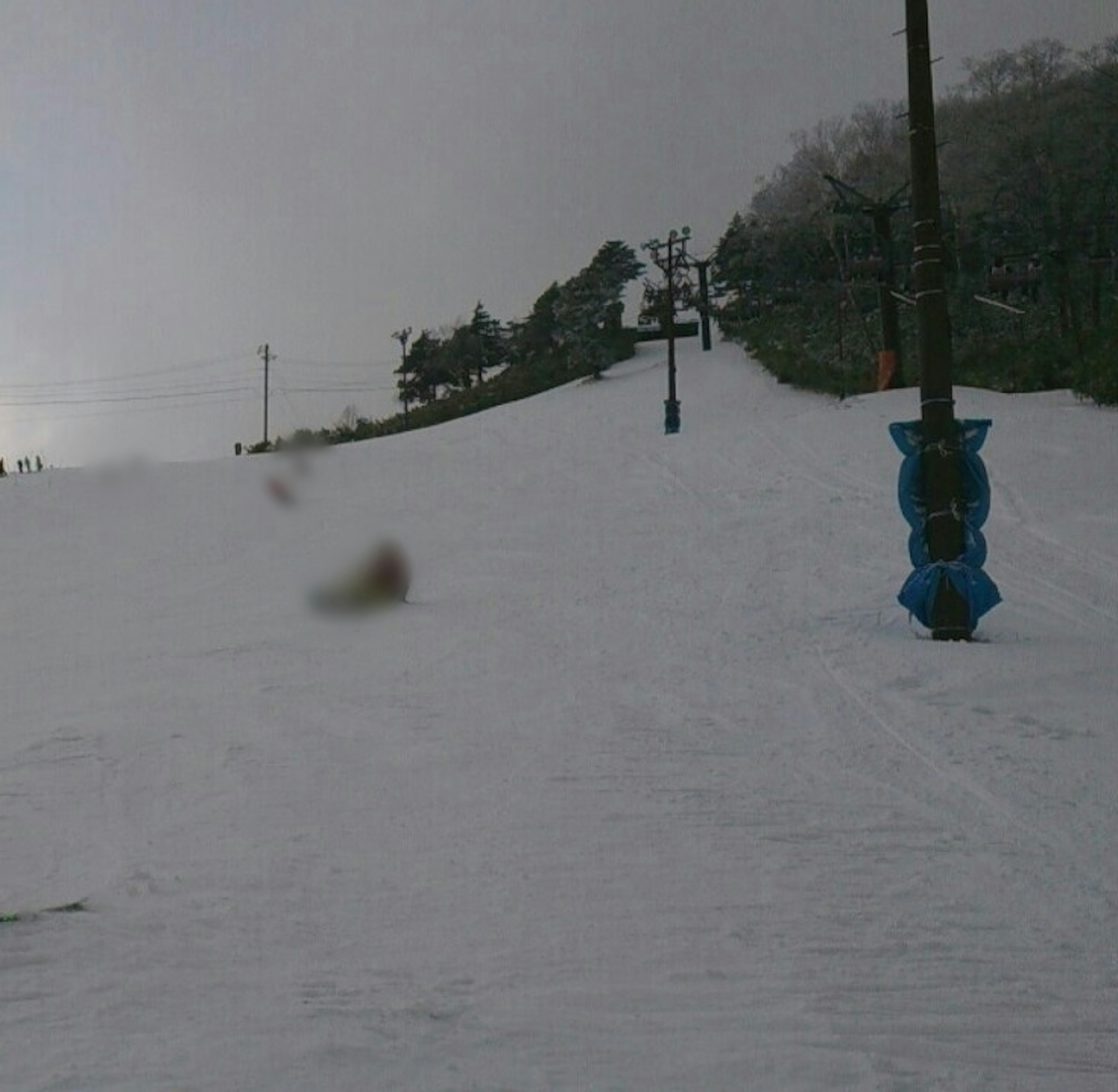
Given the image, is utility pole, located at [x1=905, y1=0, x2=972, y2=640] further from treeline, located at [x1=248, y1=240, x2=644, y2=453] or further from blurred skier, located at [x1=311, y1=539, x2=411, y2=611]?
treeline, located at [x1=248, y1=240, x2=644, y2=453]

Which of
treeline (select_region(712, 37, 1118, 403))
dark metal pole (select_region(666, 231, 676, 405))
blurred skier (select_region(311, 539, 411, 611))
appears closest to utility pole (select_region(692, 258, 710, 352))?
treeline (select_region(712, 37, 1118, 403))

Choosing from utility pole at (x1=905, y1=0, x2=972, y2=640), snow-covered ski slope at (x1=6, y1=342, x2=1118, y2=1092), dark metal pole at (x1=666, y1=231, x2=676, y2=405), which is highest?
dark metal pole at (x1=666, y1=231, x2=676, y2=405)

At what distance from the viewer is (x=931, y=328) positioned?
1013 cm

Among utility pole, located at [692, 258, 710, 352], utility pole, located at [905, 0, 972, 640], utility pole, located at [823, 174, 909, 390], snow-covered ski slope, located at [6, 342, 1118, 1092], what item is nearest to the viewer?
snow-covered ski slope, located at [6, 342, 1118, 1092]

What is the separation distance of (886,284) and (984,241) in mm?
13695

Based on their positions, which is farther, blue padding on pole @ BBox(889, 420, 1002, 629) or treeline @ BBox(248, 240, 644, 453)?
treeline @ BBox(248, 240, 644, 453)

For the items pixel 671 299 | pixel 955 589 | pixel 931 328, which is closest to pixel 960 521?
pixel 955 589

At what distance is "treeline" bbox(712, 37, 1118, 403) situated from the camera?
101ft

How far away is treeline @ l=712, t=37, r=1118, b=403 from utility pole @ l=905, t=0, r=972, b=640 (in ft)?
42.5

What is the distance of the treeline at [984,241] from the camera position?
3069 cm

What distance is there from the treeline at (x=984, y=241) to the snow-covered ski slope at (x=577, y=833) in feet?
48.2

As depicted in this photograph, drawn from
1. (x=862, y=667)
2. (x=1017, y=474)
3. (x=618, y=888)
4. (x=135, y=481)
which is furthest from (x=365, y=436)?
(x=618, y=888)

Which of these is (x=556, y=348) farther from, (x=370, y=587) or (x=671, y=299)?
(x=370, y=587)

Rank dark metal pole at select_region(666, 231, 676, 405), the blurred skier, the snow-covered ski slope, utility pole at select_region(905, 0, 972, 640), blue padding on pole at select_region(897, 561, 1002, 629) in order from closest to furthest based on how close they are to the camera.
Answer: the snow-covered ski slope, blue padding on pole at select_region(897, 561, 1002, 629), utility pole at select_region(905, 0, 972, 640), the blurred skier, dark metal pole at select_region(666, 231, 676, 405)
